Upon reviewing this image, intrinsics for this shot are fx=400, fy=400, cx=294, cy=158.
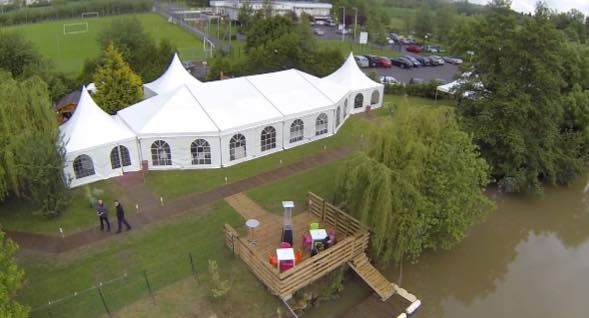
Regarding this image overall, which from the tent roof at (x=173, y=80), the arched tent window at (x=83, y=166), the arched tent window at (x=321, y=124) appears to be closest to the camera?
the arched tent window at (x=83, y=166)

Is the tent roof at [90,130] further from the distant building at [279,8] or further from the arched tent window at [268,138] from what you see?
the distant building at [279,8]

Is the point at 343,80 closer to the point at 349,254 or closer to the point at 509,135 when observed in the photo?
the point at 509,135

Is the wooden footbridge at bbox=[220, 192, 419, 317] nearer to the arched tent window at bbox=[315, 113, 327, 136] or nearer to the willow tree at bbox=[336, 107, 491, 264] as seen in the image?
the willow tree at bbox=[336, 107, 491, 264]

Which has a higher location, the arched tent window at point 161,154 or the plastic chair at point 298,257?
the arched tent window at point 161,154

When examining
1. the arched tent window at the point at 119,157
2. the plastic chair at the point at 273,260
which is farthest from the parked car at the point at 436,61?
the plastic chair at the point at 273,260

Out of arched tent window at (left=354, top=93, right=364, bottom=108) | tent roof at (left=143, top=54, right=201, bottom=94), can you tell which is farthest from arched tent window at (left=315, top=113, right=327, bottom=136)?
tent roof at (left=143, top=54, right=201, bottom=94)

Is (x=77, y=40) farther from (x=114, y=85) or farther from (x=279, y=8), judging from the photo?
(x=114, y=85)
